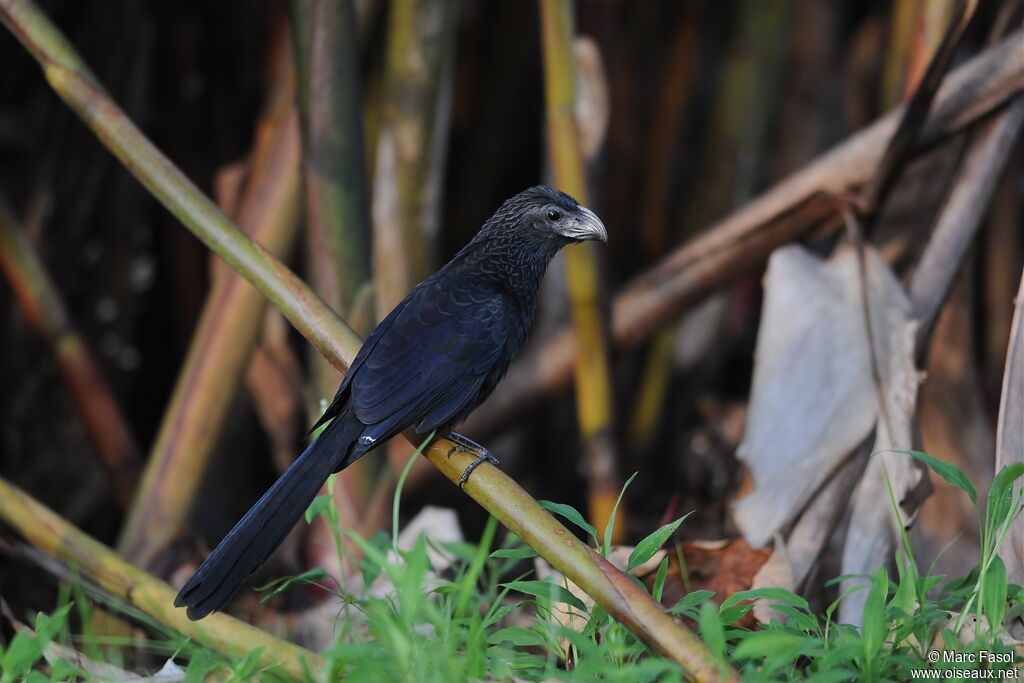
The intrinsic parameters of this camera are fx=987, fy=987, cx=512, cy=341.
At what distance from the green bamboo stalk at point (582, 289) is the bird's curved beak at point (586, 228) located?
285 millimetres

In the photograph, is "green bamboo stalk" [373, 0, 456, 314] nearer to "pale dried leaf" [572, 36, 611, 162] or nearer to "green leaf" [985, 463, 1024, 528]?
"pale dried leaf" [572, 36, 611, 162]

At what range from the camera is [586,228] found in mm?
1801

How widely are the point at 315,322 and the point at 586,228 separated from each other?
23.9 inches

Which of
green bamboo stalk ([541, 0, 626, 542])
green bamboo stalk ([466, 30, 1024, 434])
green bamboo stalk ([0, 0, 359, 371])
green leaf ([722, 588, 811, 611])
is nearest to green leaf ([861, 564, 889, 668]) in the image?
green leaf ([722, 588, 811, 611])

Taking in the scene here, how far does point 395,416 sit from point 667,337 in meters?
1.62

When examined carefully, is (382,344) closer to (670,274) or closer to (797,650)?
(797,650)

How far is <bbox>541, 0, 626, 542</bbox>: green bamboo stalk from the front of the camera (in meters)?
2.03

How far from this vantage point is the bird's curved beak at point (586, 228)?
1788mm

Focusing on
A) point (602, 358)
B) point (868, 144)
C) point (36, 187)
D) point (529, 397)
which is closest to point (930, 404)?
point (868, 144)

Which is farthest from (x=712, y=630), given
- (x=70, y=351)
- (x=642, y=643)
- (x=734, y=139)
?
(x=734, y=139)

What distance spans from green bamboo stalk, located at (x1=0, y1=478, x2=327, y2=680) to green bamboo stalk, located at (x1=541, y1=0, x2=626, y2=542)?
3.12ft

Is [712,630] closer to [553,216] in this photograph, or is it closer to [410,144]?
[553,216]

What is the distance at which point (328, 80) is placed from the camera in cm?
188

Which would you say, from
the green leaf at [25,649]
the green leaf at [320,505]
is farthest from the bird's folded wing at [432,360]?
the green leaf at [25,649]
